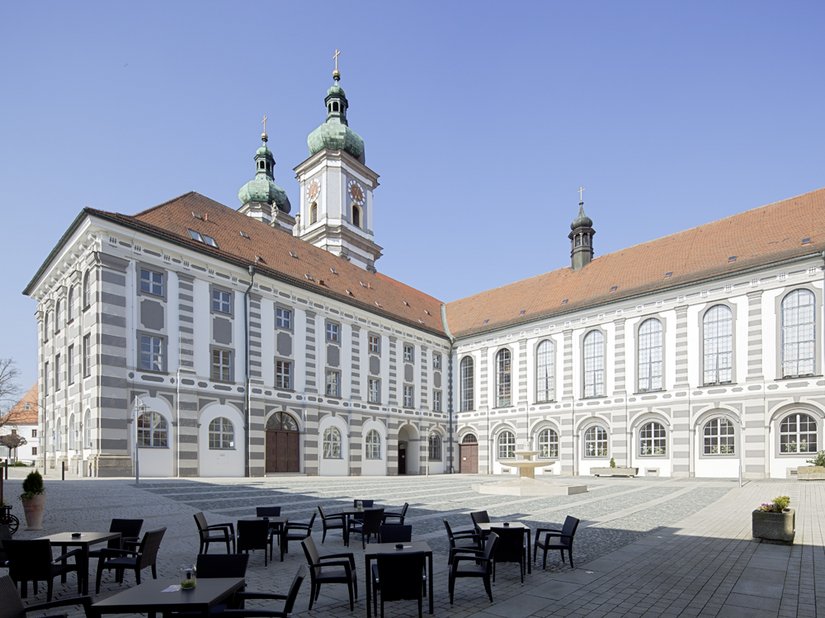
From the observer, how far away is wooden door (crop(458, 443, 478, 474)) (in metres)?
42.7

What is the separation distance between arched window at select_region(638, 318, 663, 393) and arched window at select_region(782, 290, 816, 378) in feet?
21.5

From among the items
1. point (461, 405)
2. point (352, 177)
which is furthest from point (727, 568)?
point (352, 177)

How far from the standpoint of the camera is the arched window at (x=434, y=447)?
139 feet

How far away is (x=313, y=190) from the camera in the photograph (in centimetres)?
4941

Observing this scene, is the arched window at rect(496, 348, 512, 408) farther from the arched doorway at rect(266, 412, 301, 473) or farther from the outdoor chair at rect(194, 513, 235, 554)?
the outdoor chair at rect(194, 513, 235, 554)

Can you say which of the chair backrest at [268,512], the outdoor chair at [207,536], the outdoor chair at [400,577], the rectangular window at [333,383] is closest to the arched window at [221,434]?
the rectangular window at [333,383]

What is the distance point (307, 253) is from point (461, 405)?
676 inches

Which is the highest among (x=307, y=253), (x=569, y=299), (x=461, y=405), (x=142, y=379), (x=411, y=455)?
(x=307, y=253)

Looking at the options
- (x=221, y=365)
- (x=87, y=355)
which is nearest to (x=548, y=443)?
(x=221, y=365)

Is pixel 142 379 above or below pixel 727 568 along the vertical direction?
above

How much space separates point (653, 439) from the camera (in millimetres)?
33938

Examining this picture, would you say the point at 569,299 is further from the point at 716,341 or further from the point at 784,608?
the point at 784,608

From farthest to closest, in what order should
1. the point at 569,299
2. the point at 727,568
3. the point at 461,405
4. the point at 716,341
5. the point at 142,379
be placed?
1. the point at 461,405
2. the point at 569,299
3. the point at 716,341
4. the point at 142,379
5. the point at 727,568

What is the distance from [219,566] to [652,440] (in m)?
33.0
